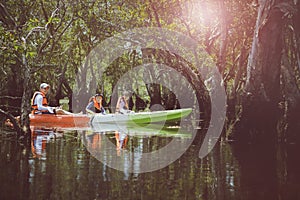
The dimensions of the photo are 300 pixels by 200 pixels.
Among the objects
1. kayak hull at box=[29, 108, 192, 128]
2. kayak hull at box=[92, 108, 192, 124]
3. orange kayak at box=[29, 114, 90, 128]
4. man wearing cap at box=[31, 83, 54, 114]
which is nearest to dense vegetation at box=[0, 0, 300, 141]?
man wearing cap at box=[31, 83, 54, 114]

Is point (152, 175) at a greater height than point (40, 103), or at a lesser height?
lesser

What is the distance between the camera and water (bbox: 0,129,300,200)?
6215 millimetres

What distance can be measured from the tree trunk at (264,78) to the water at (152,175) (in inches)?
29.8

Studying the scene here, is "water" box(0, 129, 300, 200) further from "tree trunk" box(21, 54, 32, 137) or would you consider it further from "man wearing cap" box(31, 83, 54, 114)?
"man wearing cap" box(31, 83, 54, 114)

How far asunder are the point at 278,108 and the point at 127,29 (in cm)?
841

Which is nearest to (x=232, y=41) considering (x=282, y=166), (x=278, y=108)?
(x=278, y=108)

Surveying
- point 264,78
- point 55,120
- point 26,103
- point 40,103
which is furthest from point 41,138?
point 264,78

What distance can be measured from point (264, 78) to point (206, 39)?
35.6 ft

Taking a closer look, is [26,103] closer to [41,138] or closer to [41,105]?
[41,138]

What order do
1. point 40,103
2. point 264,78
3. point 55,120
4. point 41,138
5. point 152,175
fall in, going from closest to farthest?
1. point 152,175
2. point 264,78
3. point 41,138
4. point 40,103
5. point 55,120

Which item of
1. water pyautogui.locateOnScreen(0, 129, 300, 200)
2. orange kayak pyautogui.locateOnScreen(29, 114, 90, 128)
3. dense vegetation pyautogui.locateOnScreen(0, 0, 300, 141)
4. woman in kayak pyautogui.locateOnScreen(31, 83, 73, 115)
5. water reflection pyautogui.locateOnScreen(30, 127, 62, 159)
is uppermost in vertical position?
dense vegetation pyautogui.locateOnScreen(0, 0, 300, 141)

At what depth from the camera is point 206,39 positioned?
22000 millimetres

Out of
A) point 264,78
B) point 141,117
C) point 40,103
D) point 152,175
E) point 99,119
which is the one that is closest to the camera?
point 152,175

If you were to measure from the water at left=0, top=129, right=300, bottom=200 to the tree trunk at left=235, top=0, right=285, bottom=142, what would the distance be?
2.49 feet
